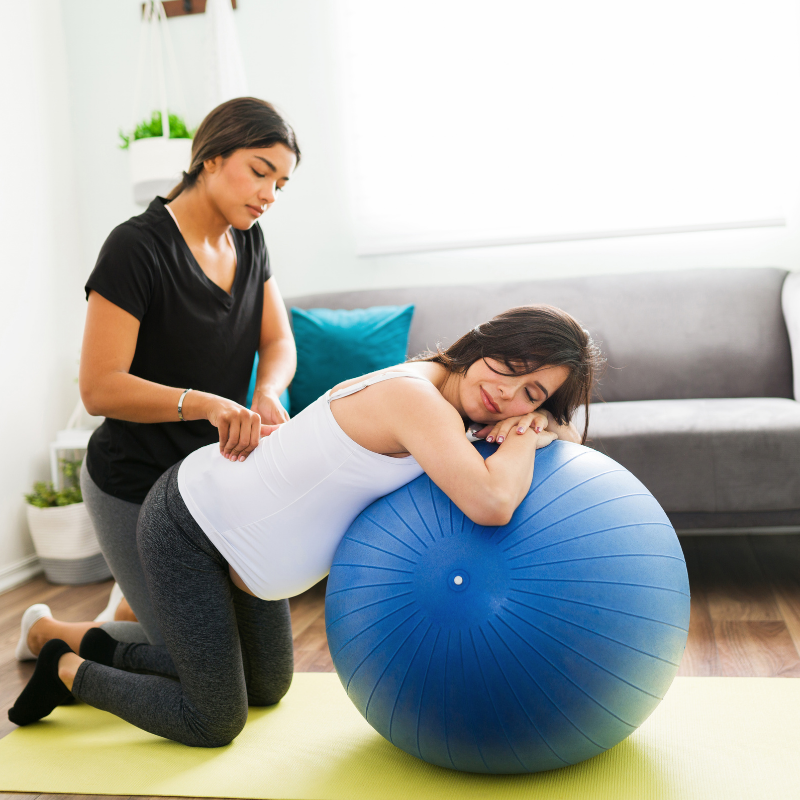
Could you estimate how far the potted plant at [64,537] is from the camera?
112 inches

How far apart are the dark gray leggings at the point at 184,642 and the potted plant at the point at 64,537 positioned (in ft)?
4.37

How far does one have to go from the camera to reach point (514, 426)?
4.44 ft

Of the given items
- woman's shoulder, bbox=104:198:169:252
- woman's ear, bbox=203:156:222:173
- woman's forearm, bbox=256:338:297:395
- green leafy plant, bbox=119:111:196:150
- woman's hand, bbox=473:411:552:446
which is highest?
green leafy plant, bbox=119:111:196:150

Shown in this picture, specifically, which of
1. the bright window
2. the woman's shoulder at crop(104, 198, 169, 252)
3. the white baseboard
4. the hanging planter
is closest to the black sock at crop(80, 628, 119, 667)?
the woman's shoulder at crop(104, 198, 169, 252)

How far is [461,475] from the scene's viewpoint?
3.95ft

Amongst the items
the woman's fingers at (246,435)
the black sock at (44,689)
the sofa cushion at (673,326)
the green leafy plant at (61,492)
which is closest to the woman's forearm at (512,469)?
the woman's fingers at (246,435)

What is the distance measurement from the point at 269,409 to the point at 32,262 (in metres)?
1.96

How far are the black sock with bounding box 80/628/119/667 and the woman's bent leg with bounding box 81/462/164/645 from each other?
103mm

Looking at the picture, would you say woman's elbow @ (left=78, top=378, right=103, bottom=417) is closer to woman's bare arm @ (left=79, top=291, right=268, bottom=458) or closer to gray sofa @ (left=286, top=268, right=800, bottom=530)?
woman's bare arm @ (left=79, top=291, right=268, bottom=458)

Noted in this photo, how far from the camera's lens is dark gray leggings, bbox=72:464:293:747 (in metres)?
1.47

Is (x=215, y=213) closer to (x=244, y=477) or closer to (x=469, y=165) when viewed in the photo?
(x=244, y=477)

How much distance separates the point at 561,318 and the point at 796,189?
2.22 metres

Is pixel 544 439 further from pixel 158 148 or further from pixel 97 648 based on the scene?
pixel 158 148

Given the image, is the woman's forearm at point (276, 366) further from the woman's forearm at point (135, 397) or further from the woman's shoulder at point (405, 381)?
the woman's shoulder at point (405, 381)
